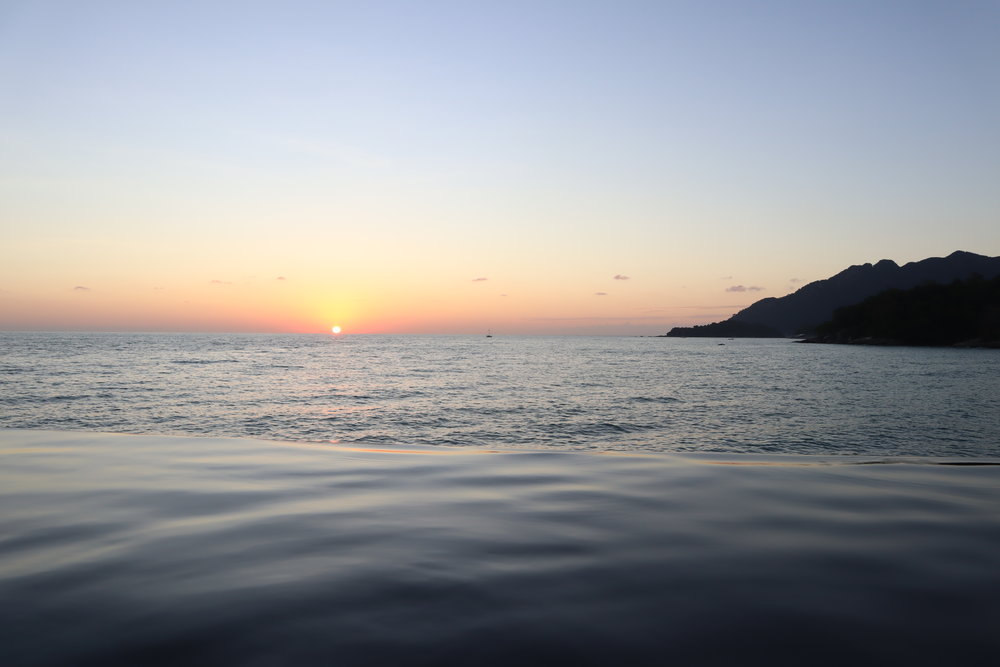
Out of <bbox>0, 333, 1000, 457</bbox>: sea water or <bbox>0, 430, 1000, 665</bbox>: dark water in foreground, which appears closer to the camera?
<bbox>0, 430, 1000, 665</bbox>: dark water in foreground

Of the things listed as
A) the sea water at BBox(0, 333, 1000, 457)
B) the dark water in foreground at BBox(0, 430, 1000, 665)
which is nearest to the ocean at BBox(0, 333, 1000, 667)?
the dark water in foreground at BBox(0, 430, 1000, 665)

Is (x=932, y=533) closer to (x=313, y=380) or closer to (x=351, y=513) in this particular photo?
(x=351, y=513)

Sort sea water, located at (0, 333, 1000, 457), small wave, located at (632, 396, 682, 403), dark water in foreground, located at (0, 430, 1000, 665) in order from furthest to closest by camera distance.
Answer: small wave, located at (632, 396, 682, 403) → sea water, located at (0, 333, 1000, 457) → dark water in foreground, located at (0, 430, 1000, 665)

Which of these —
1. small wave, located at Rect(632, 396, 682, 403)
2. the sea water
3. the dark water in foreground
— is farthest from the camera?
small wave, located at Rect(632, 396, 682, 403)

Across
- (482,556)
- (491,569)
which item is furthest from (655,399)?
(491,569)

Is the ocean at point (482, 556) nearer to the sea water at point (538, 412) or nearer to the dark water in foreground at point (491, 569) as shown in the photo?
the dark water in foreground at point (491, 569)

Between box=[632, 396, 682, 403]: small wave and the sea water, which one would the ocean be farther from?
box=[632, 396, 682, 403]: small wave

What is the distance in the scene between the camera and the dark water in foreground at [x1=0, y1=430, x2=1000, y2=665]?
3.33 meters

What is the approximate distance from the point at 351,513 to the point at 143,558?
83.9 inches

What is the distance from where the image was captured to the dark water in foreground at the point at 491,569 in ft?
10.9

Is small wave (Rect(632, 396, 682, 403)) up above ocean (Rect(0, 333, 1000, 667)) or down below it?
below

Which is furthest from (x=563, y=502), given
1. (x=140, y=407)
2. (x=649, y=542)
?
(x=140, y=407)

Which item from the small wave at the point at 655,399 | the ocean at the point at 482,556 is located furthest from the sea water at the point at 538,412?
the ocean at the point at 482,556

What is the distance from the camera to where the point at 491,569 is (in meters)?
4.60
